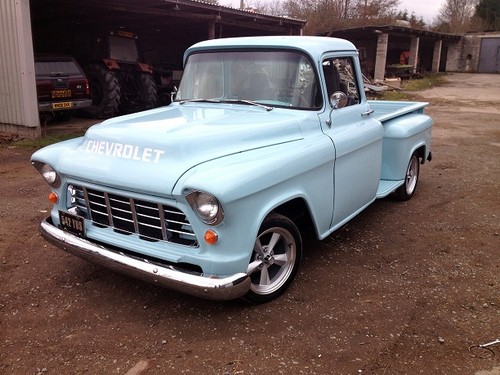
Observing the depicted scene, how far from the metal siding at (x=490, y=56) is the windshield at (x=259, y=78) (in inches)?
1569

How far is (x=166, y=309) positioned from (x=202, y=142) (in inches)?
49.6

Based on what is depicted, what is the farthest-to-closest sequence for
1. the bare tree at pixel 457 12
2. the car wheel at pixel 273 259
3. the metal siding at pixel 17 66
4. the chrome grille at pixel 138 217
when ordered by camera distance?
the bare tree at pixel 457 12 → the metal siding at pixel 17 66 → the car wheel at pixel 273 259 → the chrome grille at pixel 138 217

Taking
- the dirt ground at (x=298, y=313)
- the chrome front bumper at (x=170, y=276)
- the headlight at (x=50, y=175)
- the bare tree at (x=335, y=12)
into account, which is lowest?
the dirt ground at (x=298, y=313)

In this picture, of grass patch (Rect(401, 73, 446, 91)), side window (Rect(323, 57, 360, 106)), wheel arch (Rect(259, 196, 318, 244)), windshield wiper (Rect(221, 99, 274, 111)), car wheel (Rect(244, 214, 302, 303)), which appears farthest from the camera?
grass patch (Rect(401, 73, 446, 91))

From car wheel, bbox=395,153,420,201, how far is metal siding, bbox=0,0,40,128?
746 cm

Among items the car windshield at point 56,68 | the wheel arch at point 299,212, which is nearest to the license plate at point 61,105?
the car windshield at point 56,68

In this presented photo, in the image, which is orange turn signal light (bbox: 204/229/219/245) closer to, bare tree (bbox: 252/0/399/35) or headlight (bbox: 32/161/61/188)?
headlight (bbox: 32/161/61/188)

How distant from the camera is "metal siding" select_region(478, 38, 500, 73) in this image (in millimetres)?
37969

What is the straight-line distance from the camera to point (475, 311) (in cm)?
348

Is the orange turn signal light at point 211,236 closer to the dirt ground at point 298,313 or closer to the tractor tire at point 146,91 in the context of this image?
the dirt ground at point 298,313

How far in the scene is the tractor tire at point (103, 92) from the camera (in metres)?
13.1

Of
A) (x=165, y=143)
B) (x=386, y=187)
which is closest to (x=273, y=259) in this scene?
(x=165, y=143)

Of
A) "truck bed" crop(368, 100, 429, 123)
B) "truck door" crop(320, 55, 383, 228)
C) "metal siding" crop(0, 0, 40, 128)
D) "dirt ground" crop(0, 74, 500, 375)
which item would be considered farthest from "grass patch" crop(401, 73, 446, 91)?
"dirt ground" crop(0, 74, 500, 375)

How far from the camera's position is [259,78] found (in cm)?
418
